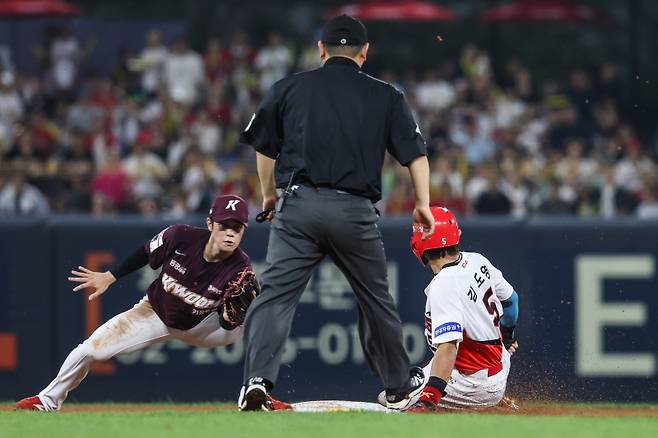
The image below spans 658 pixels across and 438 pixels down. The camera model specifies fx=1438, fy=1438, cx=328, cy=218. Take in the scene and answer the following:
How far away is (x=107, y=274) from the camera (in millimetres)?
8883

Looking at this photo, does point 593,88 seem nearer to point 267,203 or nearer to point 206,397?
point 206,397

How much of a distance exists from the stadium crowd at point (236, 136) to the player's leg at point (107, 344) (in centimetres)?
535

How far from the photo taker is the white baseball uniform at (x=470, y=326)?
8.43m

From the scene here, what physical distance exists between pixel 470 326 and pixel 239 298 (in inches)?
55.6

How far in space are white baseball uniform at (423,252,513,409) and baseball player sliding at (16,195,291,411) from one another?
110cm

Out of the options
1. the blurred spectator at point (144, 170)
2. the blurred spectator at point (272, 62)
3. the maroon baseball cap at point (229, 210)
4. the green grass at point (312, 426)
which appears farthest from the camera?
the blurred spectator at point (272, 62)

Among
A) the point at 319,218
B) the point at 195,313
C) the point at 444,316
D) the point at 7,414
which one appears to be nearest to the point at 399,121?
the point at 319,218

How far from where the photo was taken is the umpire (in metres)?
7.69

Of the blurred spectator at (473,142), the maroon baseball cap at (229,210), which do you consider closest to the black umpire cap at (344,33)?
the maroon baseball cap at (229,210)

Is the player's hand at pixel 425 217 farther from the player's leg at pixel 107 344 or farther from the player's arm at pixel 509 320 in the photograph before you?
the player's leg at pixel 107 344

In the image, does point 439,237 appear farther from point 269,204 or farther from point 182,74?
point 182,74

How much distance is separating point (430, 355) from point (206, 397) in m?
1.89

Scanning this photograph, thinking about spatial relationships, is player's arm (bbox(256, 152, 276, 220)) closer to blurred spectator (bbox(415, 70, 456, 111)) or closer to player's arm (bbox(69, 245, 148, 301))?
player's arm (bbox(69, 245, 148, 301))

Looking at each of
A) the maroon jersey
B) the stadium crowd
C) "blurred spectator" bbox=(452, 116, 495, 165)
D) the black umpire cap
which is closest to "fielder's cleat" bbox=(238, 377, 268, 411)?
the maroon jersey
